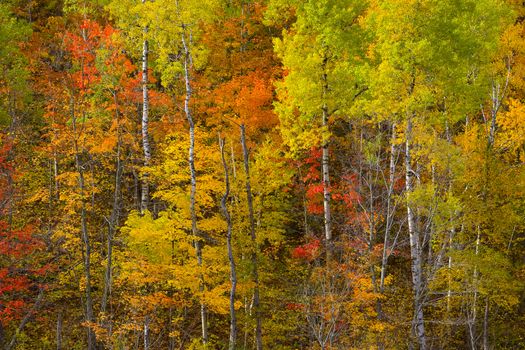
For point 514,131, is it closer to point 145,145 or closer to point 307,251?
point 307,251

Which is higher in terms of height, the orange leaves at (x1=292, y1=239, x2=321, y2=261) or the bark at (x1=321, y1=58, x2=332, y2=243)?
the bark at (x1=321, y1=58, x2=332, y2=243)

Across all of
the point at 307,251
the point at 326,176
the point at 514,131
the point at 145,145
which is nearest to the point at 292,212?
the point at 307,251

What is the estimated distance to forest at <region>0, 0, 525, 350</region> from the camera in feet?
55.9

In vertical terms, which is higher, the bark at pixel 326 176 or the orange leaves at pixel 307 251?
the bark at pixel 326 176

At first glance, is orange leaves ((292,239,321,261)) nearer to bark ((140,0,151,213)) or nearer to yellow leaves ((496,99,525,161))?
bark ((140,0,151,213))

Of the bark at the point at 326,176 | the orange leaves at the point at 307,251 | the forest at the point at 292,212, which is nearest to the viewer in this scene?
the forest at the point at 292,212

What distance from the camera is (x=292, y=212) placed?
81.2ft

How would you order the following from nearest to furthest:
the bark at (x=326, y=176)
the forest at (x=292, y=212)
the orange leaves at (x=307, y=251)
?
the forest at (x=292, y=212)
the bark at (x=326, y=176)
the orange leaves at (x=307, y=251)

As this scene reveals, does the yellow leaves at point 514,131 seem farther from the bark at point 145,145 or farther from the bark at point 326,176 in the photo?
the bark at point 145,145

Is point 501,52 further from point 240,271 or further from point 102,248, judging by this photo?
point 102,248

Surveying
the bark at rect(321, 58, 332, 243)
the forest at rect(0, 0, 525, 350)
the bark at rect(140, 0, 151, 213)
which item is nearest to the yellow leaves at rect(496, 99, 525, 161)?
the forest at rect(0, 0, 525, 350)

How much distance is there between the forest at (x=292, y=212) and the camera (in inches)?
671

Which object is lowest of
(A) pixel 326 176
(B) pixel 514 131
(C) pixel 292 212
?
(C) pixel 292 212

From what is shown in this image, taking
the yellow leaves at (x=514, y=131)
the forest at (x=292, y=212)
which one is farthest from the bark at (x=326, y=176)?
the yellow leaves at (x=514, y=131)
